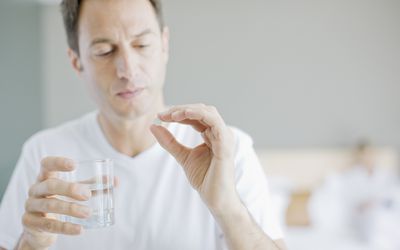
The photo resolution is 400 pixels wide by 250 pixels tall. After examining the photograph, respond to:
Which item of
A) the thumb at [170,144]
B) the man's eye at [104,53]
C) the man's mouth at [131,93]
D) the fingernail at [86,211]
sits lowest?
the fingernail at [86,211]

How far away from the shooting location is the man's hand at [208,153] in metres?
0.95

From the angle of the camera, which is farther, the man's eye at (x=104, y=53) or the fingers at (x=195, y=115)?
the man's eye at (x=104, y=53)

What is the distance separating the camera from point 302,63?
4.18m

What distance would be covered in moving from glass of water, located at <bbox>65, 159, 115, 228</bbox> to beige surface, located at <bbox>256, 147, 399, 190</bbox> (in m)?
3.26

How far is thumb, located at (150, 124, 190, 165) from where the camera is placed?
1.08 m

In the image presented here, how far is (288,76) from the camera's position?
13.8 feet

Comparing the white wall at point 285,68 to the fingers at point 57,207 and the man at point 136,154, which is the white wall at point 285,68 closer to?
the man at point 136,154

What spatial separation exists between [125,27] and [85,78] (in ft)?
0.79

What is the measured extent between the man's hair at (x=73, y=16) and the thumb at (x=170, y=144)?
38cm

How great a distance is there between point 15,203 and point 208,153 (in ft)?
1.90

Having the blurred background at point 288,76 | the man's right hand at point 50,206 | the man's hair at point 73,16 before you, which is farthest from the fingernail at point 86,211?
the blurred background at point 288,76

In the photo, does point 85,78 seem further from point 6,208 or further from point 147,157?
point 6,208

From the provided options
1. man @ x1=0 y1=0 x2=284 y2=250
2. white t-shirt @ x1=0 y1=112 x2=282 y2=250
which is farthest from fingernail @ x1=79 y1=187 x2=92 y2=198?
white t-shirt @ x1=0 y1=112 x2=282 y2=250

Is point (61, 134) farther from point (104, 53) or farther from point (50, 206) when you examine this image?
point (50, 206)
